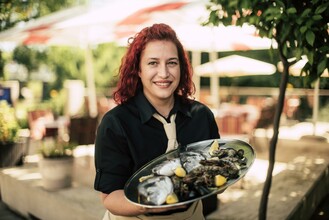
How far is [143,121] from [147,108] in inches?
2.8

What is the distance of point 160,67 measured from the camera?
163 cm

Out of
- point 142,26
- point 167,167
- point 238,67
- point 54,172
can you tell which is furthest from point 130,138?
point 238,67

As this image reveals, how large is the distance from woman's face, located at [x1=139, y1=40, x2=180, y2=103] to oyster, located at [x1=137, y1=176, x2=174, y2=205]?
44cm

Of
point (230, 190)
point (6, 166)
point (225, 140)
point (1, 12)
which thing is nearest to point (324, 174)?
point (230, 190)

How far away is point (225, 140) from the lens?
5.84ft

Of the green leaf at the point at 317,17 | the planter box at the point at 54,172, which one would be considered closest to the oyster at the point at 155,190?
the green leaf at the point at 317,17

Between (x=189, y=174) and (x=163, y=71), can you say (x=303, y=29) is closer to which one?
(x=163, y=71)

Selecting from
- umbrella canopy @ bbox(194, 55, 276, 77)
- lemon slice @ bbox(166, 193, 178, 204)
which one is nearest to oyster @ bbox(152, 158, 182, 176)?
lemon slice @ bbox(166, 193, 178, 204)

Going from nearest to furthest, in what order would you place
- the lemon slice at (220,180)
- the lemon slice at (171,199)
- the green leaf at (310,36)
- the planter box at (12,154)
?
the lemon slice at (171,199)
the lemon slice at (220,180)
the green leaf at (310,36)
the planter box at (12,154)

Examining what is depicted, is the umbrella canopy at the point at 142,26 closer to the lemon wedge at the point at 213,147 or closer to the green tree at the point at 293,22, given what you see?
the green tree at the point at 293,22

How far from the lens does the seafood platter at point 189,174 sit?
1338 mm

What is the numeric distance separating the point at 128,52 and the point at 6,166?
4723 mm

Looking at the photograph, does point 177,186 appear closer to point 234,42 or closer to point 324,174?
point 324,174

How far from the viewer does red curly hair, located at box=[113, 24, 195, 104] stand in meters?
1.69
